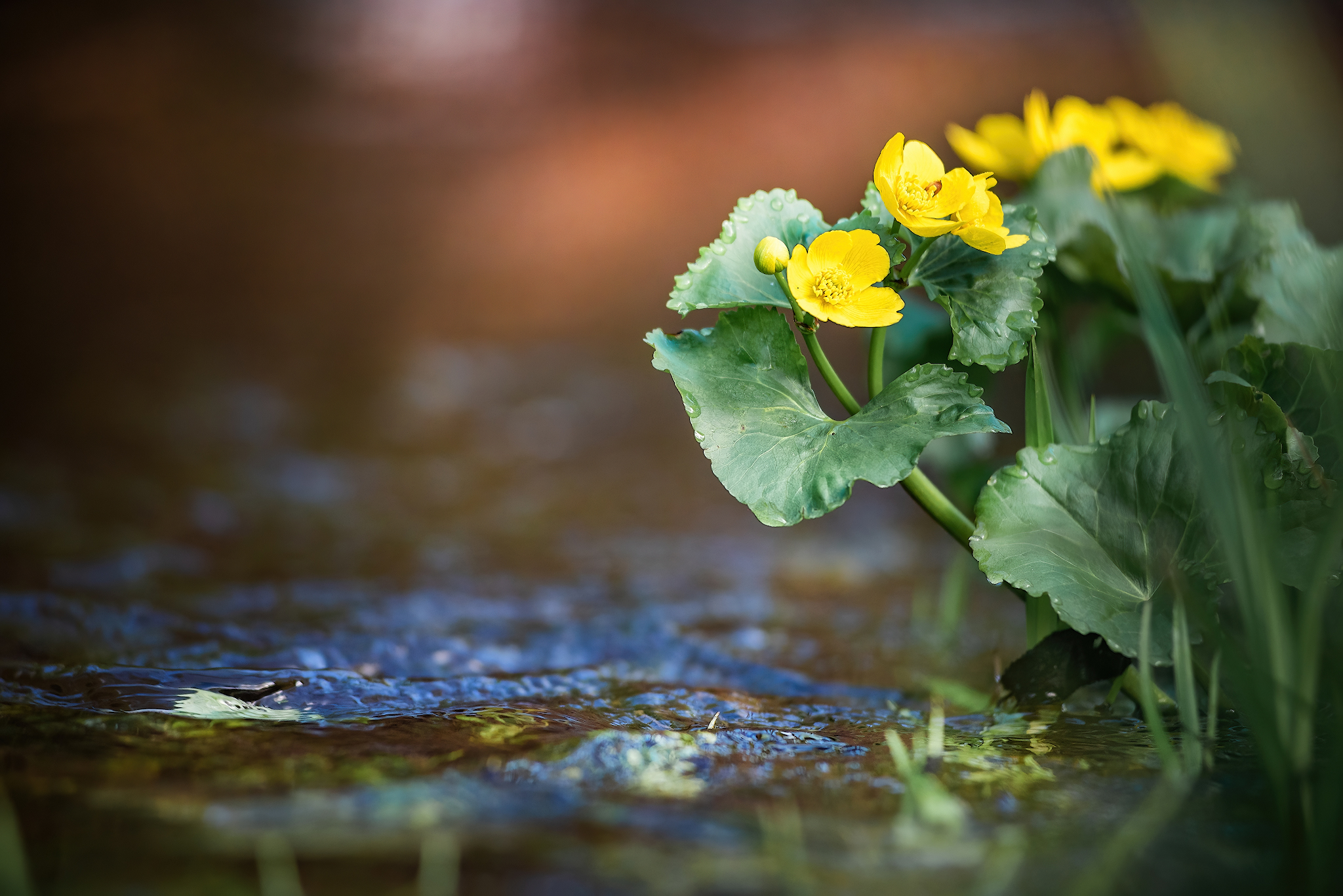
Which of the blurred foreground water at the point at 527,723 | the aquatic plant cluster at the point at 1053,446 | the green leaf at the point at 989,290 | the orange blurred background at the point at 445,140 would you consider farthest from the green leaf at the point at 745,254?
the orange blurred background at the point at 445,140

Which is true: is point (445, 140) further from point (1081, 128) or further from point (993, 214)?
point (993, 214)

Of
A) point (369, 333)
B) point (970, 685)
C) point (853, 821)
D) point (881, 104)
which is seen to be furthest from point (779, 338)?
point (881, 104)

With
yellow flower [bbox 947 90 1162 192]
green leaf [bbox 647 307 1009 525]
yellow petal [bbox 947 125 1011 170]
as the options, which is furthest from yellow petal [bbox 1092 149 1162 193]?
green leaf [bbox 647 307 1009 525]

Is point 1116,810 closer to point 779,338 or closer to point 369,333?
point 779,338

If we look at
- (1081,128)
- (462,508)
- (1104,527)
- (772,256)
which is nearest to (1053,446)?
(1104,527)

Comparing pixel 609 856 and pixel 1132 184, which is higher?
pixel 1132 184
